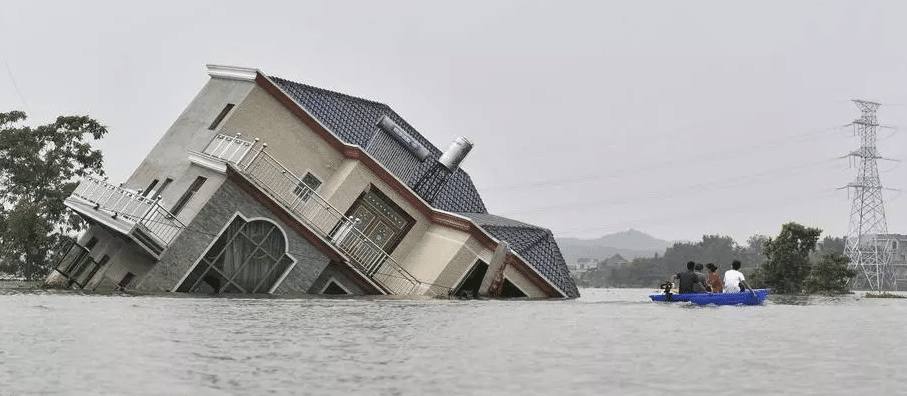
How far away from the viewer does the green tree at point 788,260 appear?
79.3 m

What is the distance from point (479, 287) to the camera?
52.2 m

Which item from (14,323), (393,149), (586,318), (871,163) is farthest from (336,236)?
(871,163)

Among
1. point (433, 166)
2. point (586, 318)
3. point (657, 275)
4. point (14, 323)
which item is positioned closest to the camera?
point (14, 323)

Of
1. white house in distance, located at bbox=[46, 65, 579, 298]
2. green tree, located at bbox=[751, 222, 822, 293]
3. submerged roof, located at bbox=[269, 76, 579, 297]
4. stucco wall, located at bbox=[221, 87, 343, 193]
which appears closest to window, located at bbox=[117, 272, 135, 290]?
white house in distance, located at bbox=[46, 65, 579, 298]

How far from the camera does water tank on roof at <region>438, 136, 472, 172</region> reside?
57875 mm

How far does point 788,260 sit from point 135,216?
161 feet

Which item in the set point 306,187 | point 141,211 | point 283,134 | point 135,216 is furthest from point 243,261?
point 283,134

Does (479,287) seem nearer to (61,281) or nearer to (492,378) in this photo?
(61,281)

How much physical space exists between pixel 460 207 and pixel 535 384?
46.0 meters

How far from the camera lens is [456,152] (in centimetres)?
5850

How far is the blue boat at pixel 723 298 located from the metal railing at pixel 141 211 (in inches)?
756

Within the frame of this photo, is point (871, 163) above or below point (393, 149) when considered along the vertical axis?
above

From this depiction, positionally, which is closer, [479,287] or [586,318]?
[586,318]

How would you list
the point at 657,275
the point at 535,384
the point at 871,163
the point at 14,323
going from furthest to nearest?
the point at 657,275
the point at 871,163
the point at 14,323
the point at 535,384
